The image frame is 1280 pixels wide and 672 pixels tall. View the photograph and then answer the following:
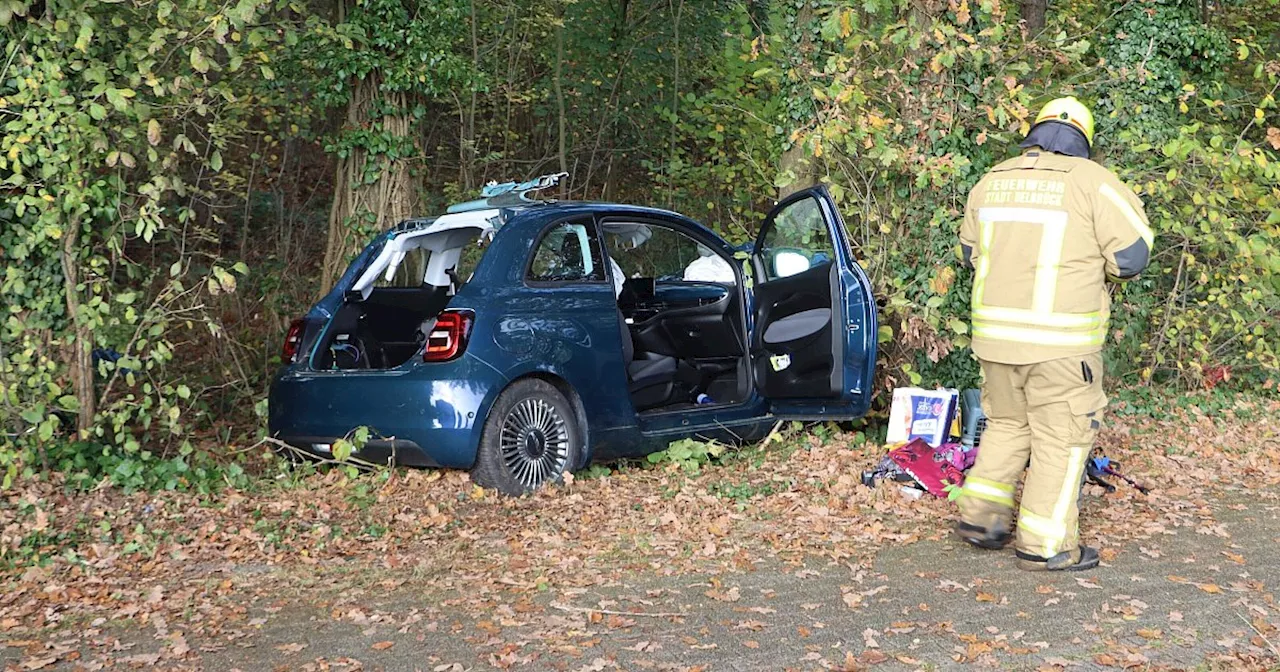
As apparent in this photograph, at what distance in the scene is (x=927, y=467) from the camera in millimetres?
6949

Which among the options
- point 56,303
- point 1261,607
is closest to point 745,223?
point 56,303

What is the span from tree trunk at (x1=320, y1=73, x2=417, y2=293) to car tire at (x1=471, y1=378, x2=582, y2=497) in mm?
3765

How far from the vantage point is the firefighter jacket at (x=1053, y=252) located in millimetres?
5383

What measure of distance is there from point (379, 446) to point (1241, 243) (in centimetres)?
630

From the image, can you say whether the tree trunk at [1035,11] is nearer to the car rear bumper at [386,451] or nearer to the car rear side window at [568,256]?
the car rear side window at [568,256]

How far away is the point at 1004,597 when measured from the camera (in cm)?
516

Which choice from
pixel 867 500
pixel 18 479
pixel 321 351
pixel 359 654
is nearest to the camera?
pixel 359 654

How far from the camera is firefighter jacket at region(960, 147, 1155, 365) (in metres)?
5.38

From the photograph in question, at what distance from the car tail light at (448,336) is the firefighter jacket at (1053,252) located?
2677 millimetres

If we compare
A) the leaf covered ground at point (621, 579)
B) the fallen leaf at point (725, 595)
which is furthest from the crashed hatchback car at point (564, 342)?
the fallen leaf at point (725, 595)

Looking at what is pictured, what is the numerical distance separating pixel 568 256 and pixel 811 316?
1489mm

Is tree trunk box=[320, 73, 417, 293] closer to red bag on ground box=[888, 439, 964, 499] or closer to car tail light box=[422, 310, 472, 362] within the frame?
car tail light box=[422, 310, 472, 362]

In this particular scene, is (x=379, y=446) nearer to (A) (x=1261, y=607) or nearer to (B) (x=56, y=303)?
(B) (x=56, y=303)

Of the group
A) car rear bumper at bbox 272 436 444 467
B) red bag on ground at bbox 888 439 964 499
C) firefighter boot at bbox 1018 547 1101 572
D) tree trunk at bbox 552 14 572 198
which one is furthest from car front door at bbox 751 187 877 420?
tree trunk at bbox 552 14 572 198
